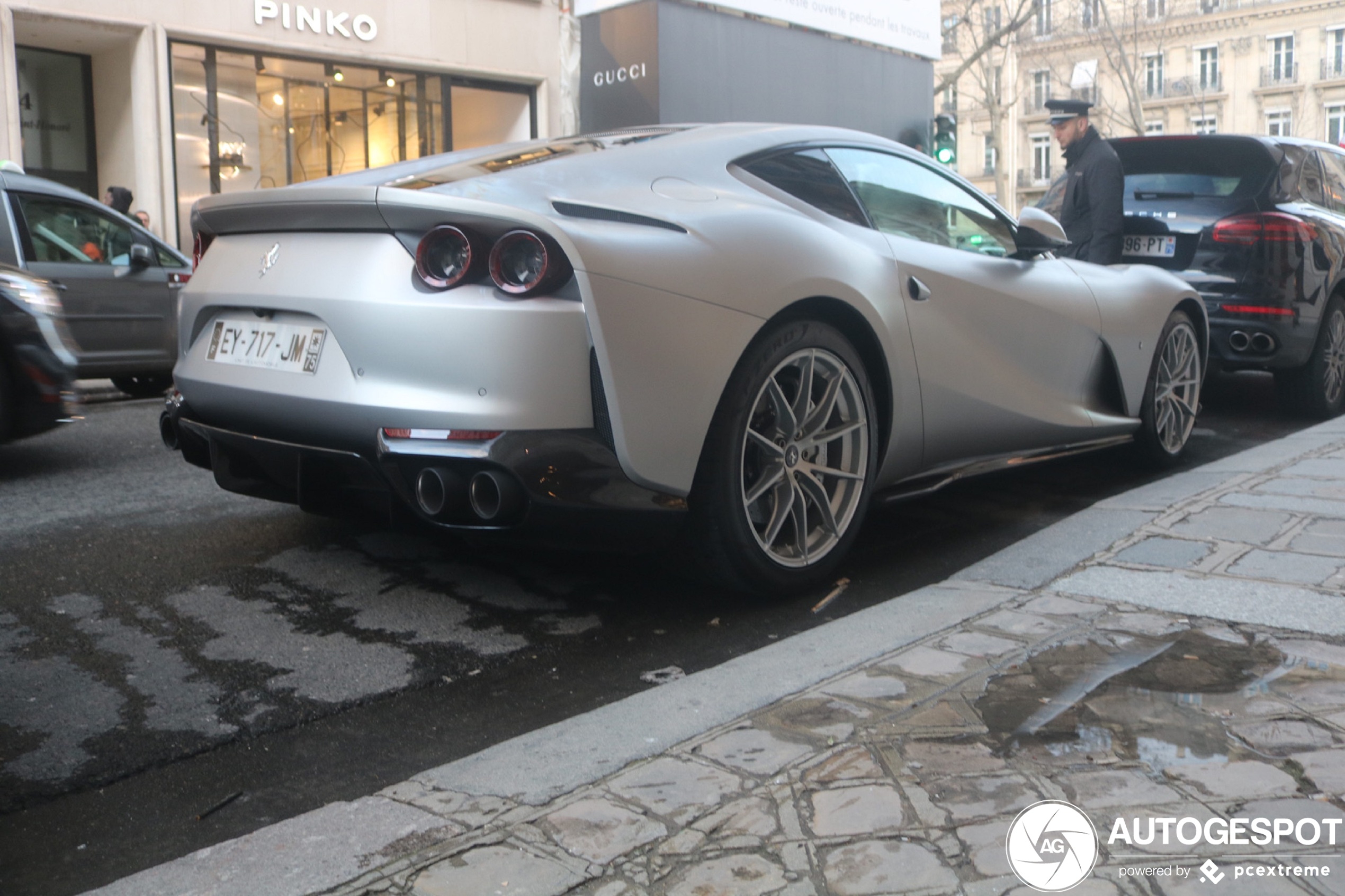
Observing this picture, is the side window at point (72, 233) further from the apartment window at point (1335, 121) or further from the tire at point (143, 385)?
the apartment window at point (1335, 121)

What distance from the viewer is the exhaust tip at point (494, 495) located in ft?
10.0

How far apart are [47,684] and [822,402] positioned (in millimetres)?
2157

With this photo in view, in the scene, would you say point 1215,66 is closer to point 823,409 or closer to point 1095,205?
point 1095,205

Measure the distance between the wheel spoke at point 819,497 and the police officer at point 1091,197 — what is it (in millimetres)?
3894

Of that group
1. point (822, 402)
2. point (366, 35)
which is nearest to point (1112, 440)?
point (822, 402)

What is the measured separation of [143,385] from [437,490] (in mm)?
7903

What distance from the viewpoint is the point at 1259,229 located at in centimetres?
728

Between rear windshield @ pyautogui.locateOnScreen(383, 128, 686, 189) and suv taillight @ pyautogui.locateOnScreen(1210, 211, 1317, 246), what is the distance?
446 cm

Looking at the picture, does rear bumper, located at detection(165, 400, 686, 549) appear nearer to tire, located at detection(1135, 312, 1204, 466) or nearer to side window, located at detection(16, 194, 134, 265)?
tire, located at detection(1135, 312, 1204, 466)

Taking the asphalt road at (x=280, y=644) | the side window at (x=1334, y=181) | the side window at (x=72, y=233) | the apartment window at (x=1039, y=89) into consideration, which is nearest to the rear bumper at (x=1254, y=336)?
the side window at (x=1334, y=181)

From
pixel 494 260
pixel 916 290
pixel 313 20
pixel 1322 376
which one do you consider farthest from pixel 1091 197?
pixel 313 20

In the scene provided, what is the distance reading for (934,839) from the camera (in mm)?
2068

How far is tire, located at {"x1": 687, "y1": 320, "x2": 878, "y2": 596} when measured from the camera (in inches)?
136

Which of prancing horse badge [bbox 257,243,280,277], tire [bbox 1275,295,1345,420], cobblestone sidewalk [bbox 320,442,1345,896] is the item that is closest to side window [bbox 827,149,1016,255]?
cobblestone sidewalk [bbox 320,442,1345,896]
